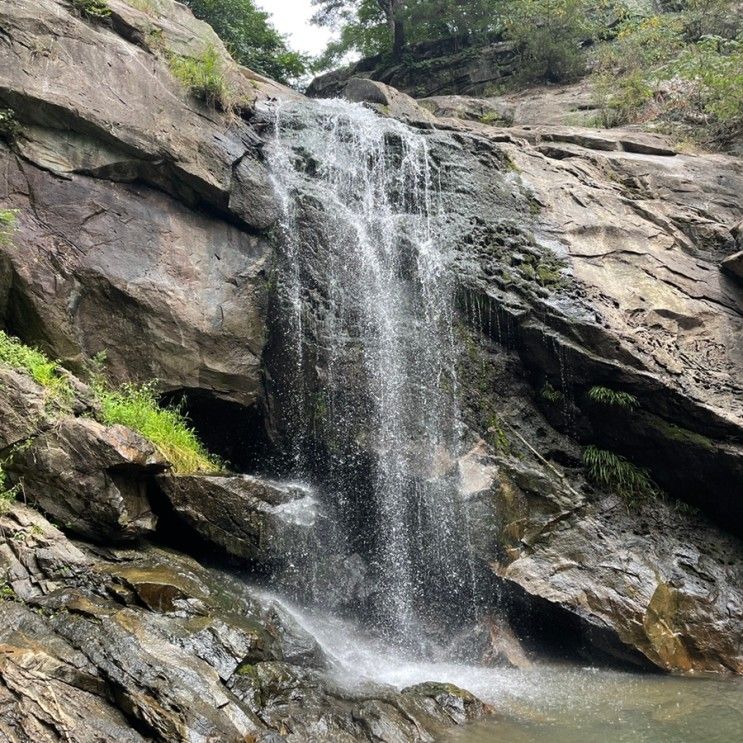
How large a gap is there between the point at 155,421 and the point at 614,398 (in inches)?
234

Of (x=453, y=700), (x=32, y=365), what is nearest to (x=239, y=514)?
(x=32, y=365)

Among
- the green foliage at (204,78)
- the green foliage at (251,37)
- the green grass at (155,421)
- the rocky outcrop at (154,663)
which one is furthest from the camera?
the green foliage at (251,37)

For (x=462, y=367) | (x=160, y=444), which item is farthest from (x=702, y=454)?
(x=160, y=444)

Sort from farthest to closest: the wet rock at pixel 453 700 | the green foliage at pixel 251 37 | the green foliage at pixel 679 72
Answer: the green foliage at pixel 251 37
the green foliage at pixel 679 72
the wet rock at pixel 453 700

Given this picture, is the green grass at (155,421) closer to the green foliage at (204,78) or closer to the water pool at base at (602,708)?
the water pool at base at (602,708)

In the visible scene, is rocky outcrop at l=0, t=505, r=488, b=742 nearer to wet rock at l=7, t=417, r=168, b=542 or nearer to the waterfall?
wet rock at l=7, t=417, r=168, b=542

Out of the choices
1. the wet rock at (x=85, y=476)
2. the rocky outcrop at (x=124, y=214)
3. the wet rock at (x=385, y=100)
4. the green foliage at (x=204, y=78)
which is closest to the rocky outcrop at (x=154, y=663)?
the wet rock at (x=85, y=476)

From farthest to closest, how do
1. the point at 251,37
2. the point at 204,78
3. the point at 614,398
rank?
the point at 251,37 < the point at 204,78 < the point at 614,398

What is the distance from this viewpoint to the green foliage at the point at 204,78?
35.6 ft

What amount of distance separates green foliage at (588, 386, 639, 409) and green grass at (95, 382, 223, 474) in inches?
201

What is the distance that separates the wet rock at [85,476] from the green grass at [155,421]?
59 centimetres

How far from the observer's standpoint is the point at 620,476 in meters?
9.49

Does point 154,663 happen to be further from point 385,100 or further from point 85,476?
point 385,100

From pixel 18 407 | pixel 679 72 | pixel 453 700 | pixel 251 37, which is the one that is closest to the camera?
pixel 453 700
